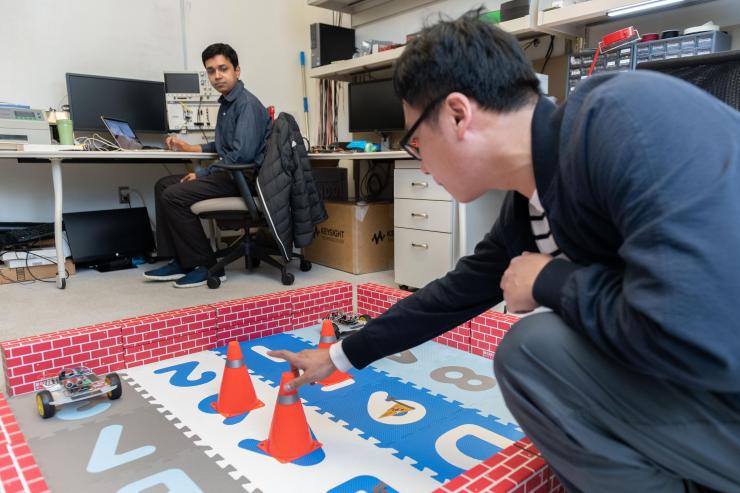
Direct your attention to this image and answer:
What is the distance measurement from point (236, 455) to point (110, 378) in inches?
18.1

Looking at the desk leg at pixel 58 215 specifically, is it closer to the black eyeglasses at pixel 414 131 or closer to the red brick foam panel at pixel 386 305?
the red brick foam panel at pixel 386 305

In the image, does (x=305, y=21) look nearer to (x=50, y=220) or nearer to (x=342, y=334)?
(x=50, y=220)

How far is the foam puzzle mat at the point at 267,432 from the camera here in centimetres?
97

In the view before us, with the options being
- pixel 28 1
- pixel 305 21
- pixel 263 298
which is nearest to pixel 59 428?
pixel 263 298

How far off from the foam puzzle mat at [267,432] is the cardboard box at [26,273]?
6.48ft

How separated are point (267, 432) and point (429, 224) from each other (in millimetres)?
1621

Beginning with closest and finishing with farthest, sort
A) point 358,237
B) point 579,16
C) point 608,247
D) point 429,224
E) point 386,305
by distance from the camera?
point 608,247, point 386,305, point 579,16, point 429,224, point 358,237

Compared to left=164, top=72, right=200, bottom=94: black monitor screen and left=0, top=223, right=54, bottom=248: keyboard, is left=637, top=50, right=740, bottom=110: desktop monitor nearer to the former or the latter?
left=164, top=72, right=200, bottom=94: black monitor screen

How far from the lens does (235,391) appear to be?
4.04 feet

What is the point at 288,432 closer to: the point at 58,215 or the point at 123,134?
the point at 58,215

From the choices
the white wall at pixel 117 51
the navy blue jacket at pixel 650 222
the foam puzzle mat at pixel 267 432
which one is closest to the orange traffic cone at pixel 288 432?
the foam puzzle mat at pixel 267 432

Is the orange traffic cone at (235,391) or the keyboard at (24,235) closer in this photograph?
the orange traffic cone at (235,391)

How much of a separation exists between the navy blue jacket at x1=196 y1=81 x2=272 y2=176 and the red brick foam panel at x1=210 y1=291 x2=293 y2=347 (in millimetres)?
1167

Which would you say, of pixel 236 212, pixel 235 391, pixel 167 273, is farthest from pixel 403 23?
pixel 235 391
